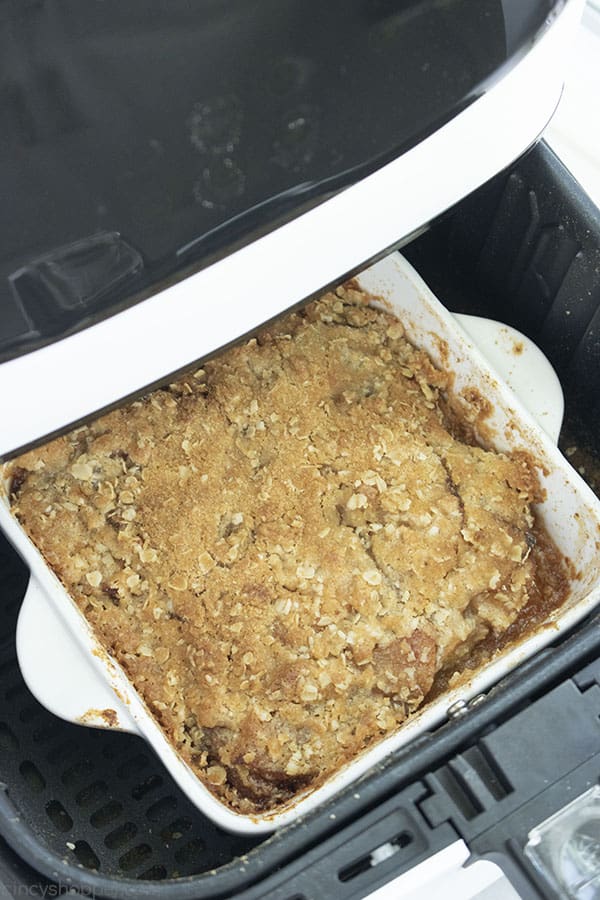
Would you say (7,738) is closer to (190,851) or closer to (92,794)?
(92,794)

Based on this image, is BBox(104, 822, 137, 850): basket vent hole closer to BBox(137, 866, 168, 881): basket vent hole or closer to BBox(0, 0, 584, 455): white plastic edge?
BBox(137, 866, 168, 881): basket vent hole

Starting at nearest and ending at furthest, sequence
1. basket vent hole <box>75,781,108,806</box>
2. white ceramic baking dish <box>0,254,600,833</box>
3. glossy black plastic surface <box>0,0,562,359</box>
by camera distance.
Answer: glossy black plastic surface <box>0,0,562,359</box>, white ceramic baking dish <box>0,254,600,833</box>, basket vent hole <box>75,781,108,806</box>

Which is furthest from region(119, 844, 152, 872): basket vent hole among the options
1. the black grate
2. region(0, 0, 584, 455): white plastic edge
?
region(0, 0, 584, 455): white plastic edge

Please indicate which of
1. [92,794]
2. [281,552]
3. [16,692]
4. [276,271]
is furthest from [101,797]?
[276,271]

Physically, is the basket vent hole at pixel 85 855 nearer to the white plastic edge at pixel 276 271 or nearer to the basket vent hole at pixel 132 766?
the basket vent hole at pixel 132 766

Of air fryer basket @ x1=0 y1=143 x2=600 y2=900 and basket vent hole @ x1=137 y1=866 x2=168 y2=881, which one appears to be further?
basket vent hole @ x1=137 y1=866 x2=168 y2=881

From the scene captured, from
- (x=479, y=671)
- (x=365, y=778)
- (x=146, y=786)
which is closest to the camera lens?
(x=365, y=778)

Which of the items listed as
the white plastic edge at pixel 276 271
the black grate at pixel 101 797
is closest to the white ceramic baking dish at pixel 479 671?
the black grate at pixel 101 797
